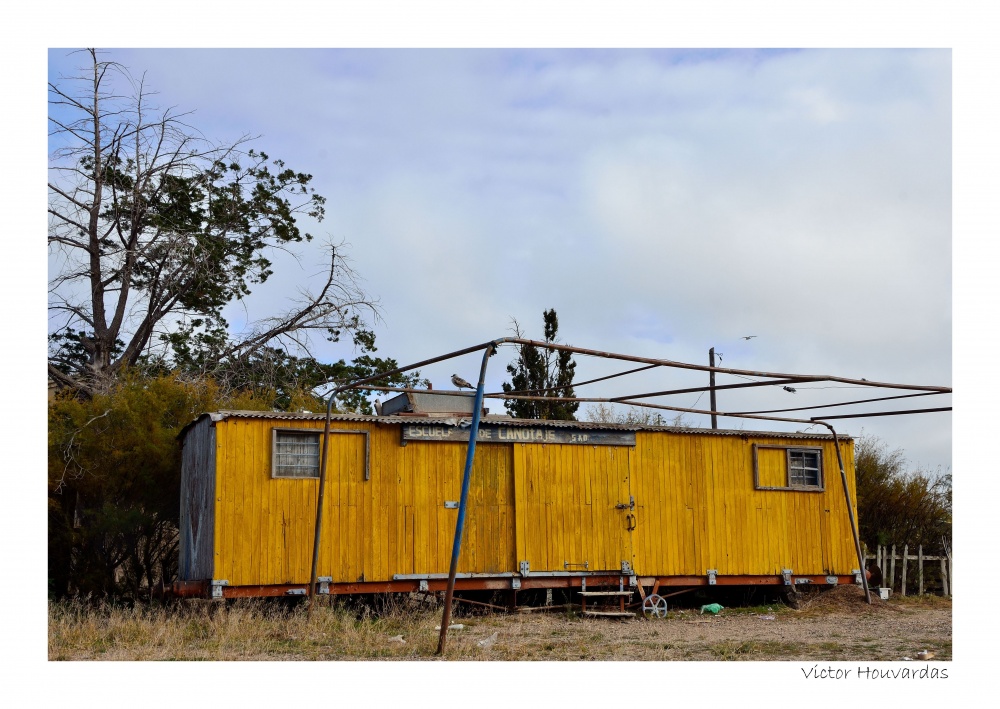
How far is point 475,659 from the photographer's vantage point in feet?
39.2

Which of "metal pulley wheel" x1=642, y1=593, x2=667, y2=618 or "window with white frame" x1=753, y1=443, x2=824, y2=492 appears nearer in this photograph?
"metal pulley wheel" x1=642, y1=593, x2=667, y2=618

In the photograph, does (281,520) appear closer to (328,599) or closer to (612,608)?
(328,599)

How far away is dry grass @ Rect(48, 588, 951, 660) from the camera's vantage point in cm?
1277

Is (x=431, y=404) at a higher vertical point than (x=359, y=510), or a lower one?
higher

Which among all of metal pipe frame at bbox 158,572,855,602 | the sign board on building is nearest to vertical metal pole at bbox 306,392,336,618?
metal pipe frame at bbox 158,572,855,602

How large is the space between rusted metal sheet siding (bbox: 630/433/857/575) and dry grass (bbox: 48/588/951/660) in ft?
4.05

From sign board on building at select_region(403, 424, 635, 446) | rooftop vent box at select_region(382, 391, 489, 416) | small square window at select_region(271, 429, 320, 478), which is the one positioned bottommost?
small square window at select_region(271, 429, 320, 478)

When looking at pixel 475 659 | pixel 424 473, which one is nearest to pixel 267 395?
pixel 424 473

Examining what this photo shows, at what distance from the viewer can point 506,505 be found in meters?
18.1

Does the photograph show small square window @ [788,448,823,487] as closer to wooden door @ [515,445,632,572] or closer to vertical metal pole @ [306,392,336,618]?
wooden door @ [515,445,632,572]

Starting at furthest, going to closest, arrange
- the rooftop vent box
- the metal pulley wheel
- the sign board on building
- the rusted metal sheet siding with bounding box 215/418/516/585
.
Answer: the rooftop vent box < the metal pulley wheel < the sign board on building < the rusted metal sheet siding with bounding box 215/418/516/585

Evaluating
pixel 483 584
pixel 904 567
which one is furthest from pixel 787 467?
pixel 483 584

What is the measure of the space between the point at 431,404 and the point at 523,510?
277 cm

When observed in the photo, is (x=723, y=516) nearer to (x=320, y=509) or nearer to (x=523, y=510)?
(x=523, y=510)
